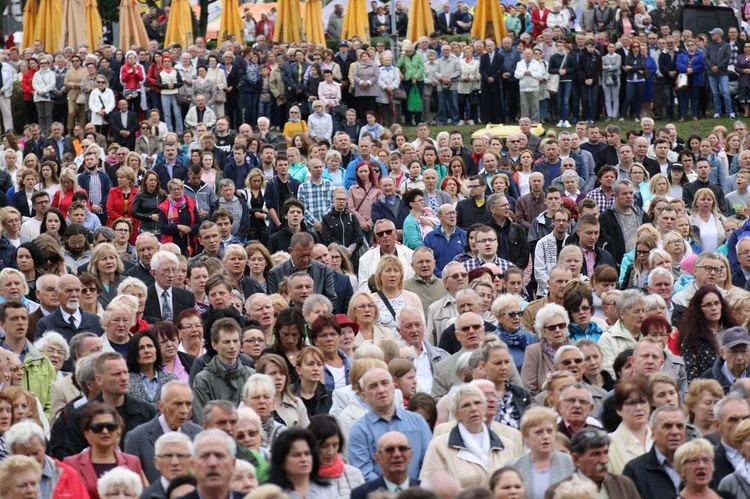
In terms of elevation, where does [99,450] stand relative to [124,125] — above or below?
below

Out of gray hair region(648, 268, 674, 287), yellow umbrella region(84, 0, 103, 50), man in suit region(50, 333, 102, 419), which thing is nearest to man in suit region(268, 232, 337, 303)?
gray hair region(648, 268, 674, 287)

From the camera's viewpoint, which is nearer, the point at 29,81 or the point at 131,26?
the point at 29,81

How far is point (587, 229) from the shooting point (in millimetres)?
16000

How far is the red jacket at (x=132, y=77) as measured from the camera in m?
27.3

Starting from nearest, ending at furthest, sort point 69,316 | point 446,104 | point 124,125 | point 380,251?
1. point 69,316
2. point 380,251
3. point 124,125
4. point 446,104

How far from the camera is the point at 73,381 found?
1121 centimetres

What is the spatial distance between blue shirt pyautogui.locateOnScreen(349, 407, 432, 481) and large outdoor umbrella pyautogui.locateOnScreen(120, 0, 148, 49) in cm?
2225

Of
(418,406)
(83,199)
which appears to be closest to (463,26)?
(83,199)

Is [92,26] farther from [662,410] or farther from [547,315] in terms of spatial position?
[662,410]

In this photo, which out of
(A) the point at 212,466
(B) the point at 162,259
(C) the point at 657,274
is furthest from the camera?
(B) the point at 162,259

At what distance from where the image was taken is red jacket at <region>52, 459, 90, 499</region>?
917cm

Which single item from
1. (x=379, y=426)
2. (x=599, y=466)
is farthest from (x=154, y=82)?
(x=599, y=466)

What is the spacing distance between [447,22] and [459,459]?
79.6 feet

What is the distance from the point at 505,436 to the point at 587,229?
6258 millimetres
